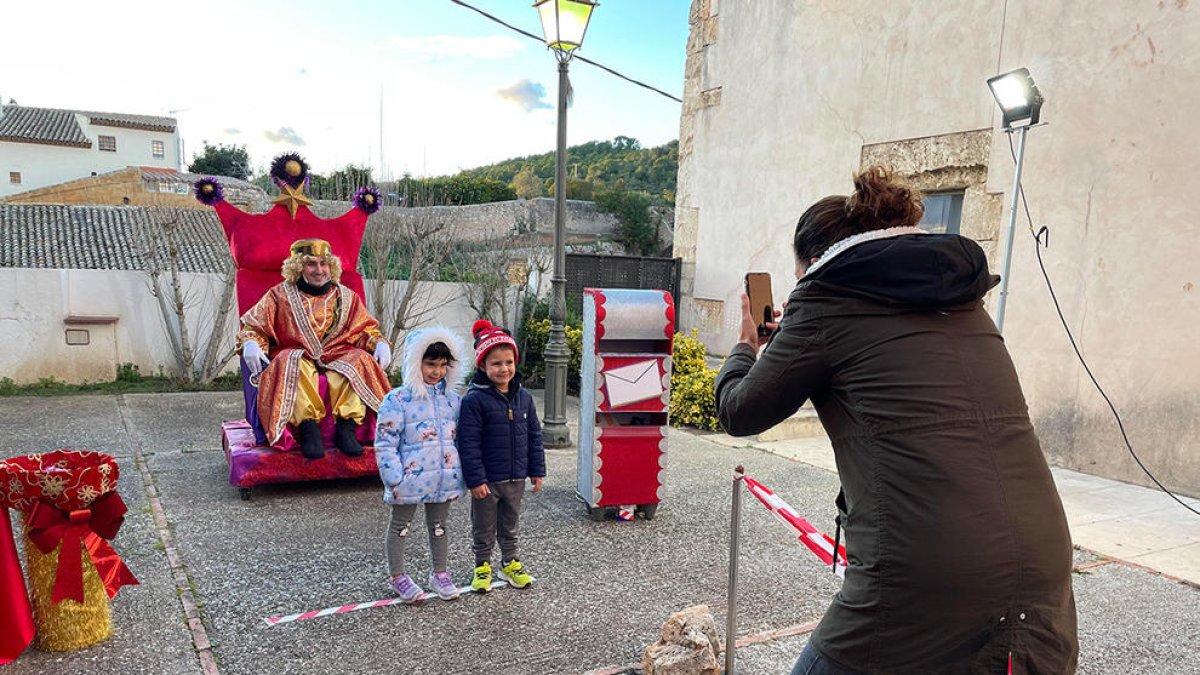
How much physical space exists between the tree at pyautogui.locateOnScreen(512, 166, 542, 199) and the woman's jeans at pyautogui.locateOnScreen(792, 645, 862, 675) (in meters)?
21.4

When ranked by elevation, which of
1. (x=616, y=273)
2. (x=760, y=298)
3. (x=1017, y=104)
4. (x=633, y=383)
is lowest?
(x=633, y=383)

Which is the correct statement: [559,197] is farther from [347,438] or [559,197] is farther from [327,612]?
[327,612]

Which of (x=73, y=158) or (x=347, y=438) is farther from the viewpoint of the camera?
(x=73, y=158)

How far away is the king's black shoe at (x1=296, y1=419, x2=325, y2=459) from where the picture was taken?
5129 millimetres

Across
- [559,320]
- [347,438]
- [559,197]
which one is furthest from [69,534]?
[559,197]

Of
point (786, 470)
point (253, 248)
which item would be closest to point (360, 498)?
point (253, 248)

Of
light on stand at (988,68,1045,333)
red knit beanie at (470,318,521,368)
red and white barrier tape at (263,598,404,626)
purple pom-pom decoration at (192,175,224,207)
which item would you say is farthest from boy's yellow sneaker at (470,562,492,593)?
light on stand at (988,68,1045,333)

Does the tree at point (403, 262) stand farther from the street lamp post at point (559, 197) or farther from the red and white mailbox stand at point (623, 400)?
the red and white mailbox stand at point (623, 400)

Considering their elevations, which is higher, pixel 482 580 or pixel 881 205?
pixel 881 205

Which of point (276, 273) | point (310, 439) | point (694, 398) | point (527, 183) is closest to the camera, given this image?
point (310, 439)

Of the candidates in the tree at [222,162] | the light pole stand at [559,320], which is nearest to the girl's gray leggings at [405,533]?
the light pole stand at [559,320]

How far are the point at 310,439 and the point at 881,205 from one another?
14.7 feet

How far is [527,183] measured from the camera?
24125mm

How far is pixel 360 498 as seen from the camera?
524cm
